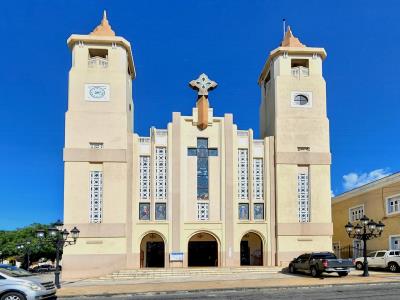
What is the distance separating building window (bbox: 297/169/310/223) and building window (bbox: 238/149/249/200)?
4061 millimetres

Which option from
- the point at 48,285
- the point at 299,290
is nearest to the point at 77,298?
the point at 48,285

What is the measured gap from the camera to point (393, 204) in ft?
124

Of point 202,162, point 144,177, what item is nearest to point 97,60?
point 144,177

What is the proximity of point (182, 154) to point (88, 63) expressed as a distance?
10265 millimetres

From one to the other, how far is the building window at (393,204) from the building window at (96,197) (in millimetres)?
22959

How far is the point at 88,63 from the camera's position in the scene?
36812 millimetres

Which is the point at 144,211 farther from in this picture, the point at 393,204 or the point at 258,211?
the point at 393,204

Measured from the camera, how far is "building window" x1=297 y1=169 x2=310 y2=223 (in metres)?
36.3

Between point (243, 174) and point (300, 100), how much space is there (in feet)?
24.9

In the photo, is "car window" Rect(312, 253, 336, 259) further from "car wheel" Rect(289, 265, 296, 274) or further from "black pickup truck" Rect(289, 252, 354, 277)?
"car wheel" Rect(289, 265, 296, 274)

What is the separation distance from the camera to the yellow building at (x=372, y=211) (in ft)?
122

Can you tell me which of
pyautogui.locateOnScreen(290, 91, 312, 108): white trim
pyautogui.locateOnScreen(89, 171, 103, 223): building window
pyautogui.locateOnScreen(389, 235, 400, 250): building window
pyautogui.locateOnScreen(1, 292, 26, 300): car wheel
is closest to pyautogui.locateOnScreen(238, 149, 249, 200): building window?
pyautogui.locateOnScreen(290, 91, 312, 108): white trim

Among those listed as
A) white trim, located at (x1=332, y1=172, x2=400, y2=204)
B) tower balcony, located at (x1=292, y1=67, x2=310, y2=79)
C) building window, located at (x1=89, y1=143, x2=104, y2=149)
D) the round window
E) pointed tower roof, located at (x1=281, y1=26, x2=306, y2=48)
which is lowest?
white trim, located at (x1=332, y1=172, x2=400, y2=204)

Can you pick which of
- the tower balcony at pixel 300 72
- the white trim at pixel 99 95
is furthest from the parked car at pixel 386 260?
the white trim at pixel 99 95
